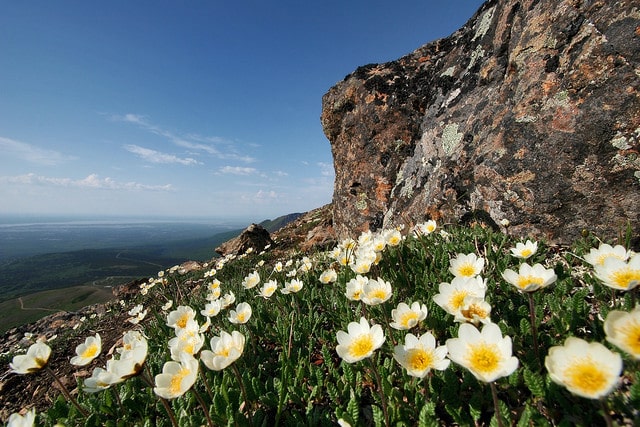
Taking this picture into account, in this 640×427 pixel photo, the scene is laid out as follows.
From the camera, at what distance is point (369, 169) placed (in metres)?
5.93

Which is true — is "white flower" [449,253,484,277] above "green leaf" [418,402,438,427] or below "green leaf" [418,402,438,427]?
above

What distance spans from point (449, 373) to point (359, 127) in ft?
17.3

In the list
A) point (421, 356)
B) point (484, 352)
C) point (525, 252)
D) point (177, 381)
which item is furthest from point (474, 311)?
point (177, 381)

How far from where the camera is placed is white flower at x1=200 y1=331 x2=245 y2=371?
1518mm

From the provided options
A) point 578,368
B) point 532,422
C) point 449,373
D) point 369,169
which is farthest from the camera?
point 369,169

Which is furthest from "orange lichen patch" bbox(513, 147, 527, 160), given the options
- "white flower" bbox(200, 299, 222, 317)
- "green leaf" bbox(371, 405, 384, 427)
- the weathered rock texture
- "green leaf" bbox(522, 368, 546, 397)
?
"white flower" bbox(200, 299, 222, 317)

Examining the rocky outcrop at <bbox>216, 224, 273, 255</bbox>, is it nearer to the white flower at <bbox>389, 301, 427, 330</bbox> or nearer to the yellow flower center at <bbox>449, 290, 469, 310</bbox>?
the white flower at <bbox>389, 301, 427, 330</bbox>

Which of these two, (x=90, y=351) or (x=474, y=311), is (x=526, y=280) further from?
(x=90, y=351)

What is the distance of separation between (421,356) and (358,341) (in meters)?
0.35

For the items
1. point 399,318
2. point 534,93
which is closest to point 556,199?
point 534,93

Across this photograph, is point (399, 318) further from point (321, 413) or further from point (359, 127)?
point (359, 127)

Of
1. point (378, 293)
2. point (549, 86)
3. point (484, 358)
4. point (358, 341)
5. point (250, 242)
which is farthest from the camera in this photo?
point (250, 242)

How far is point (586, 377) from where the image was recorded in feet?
3.38

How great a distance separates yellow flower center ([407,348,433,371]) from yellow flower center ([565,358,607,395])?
1.76 feet
